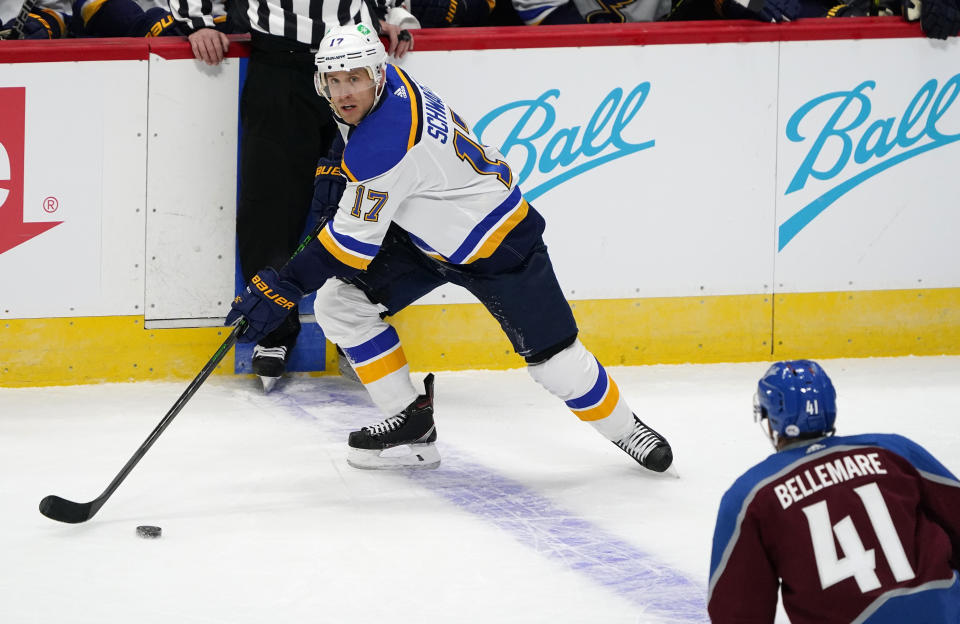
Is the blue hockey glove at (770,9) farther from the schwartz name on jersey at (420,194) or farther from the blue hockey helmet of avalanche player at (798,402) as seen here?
the blue hockey helmet of avalanche player at (798,402)

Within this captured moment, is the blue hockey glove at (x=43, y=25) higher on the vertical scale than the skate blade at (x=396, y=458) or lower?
higher

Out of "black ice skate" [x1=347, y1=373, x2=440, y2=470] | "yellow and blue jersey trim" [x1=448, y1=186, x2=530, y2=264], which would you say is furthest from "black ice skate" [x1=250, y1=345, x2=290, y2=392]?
"yellow and blue jersey trim" [x1=448, y1=186, x2=530, y2=264]

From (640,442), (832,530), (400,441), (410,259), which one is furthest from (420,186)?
(832,530)

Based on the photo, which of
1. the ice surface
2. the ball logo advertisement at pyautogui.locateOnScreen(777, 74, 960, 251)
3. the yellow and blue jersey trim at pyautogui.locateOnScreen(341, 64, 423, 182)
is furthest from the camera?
Result: the ball logo advertisement at pyautogui.locateOnScreen(777, 74, 960, 251)

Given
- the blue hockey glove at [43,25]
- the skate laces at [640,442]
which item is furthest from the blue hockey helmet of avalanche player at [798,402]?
the blue hockey glove at [43,25]

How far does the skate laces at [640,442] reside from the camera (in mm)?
3332

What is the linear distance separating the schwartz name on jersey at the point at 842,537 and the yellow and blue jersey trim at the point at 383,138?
1509mm

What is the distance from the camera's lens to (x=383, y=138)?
3035 millimetres

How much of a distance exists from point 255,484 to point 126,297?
1.10 m

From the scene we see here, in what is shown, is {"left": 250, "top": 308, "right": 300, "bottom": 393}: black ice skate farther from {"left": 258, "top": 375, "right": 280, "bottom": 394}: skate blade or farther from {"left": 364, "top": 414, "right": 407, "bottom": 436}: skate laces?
{"left": 364, "top": 414, "right": 407, "bottom": 436}: skate laces

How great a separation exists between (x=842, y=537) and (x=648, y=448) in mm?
1661

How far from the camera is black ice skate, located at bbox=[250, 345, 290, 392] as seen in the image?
160 inches

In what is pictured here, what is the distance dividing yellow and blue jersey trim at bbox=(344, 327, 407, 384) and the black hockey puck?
696 mm

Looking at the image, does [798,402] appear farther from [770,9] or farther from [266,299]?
[770,9]
